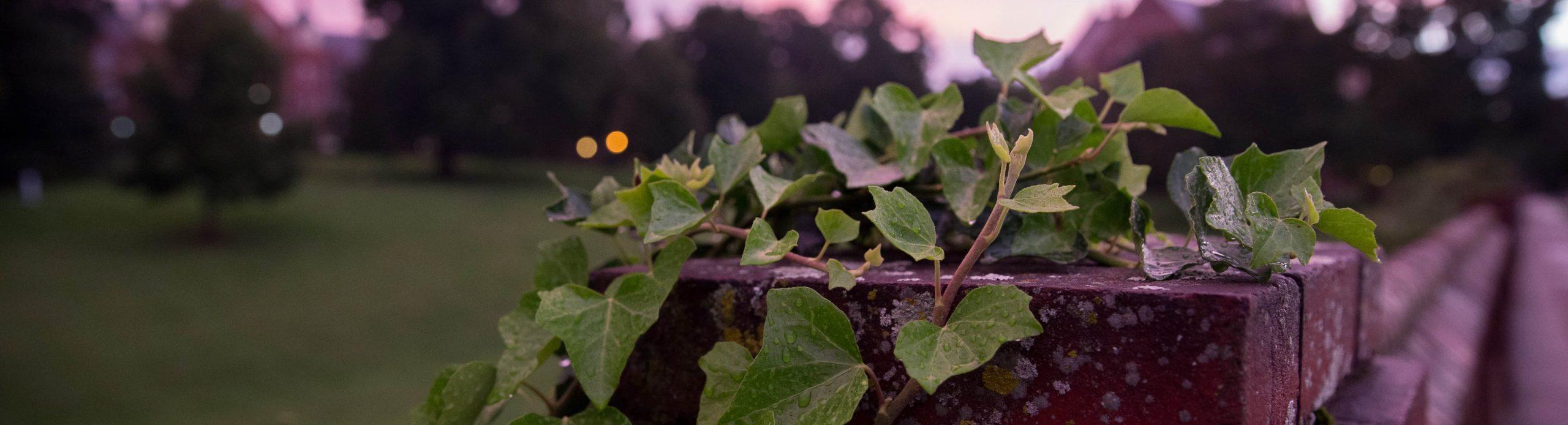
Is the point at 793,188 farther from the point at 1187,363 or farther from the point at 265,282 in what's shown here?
the point at 265,282

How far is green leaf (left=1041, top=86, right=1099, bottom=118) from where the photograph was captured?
75 centimetres

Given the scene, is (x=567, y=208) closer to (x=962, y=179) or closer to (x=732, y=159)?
(x=732, y=159)

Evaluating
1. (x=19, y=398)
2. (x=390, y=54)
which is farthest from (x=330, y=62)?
(x=19, y=398)

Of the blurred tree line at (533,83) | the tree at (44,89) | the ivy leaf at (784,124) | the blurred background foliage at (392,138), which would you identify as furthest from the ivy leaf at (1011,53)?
the tree at (44,89)

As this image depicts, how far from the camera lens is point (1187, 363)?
553 millimetres

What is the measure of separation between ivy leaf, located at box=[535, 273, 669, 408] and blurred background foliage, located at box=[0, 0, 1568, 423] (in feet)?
8.69

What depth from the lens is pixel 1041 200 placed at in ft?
1.86

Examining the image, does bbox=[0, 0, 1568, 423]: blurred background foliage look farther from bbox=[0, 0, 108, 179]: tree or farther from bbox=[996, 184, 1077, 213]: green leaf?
bbox=[996, 184, 1077, 213]: green leaf

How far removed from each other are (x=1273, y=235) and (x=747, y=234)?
15.1 inches

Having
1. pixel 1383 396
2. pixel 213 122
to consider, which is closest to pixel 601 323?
pixel 1383 396

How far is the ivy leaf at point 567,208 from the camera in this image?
32.9 inches

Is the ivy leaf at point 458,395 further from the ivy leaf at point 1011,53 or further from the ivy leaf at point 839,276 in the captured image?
the ivy leaf at point 1011,53

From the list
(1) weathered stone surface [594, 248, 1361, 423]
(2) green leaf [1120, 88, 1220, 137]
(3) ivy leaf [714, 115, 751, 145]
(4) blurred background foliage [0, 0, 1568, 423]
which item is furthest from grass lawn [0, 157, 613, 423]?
(2) green leaf [1120, 88, 1220, 137]

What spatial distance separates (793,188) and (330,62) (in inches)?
995
